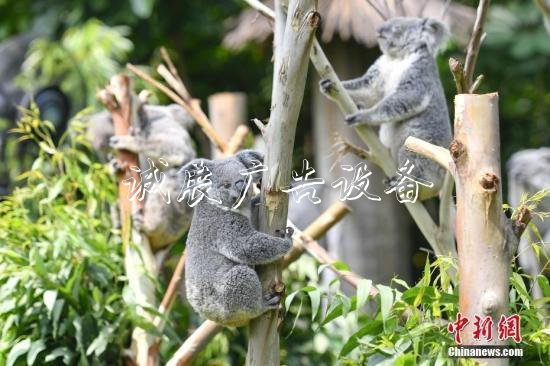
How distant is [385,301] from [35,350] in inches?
65.6

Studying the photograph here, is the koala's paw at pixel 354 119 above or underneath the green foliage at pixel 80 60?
underneath

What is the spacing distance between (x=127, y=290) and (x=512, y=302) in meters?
1.80

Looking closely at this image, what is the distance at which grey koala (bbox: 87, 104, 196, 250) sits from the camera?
177 inches

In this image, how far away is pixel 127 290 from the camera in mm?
4105

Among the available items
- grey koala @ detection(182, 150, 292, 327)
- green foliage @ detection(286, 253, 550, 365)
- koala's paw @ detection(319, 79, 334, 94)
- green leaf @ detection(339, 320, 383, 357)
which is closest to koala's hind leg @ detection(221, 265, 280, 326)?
grey koala @ detection(182, 150, 292, 327)

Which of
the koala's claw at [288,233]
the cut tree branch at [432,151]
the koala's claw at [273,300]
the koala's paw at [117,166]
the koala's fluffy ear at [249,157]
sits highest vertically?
the koala's paw at [117,166]

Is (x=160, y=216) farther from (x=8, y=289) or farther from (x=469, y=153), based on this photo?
(x=469, y=153)

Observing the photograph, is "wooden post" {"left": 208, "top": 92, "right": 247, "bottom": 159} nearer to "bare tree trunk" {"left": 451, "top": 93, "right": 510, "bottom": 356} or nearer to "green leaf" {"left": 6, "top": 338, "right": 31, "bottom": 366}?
"green leaf" {"left": 6, "top": 338, "right": 31, "bottom": 366}

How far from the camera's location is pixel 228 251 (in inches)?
119

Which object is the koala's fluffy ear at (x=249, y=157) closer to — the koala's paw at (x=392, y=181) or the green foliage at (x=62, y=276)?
the koala's paw at (x=392, y=181)

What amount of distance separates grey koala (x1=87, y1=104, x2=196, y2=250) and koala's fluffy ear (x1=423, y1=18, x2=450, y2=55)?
1318 millimetres

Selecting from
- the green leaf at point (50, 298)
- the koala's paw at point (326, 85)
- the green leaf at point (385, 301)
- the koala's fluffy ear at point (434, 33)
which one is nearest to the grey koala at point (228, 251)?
the green leaf at point (385, 301)

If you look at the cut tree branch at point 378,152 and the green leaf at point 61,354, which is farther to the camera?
the green leaf at point 61,354

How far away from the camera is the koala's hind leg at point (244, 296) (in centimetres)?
294
